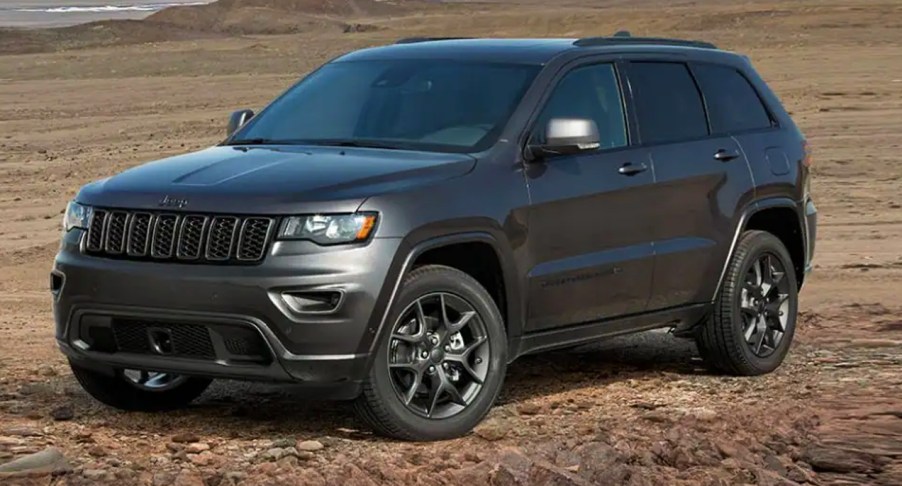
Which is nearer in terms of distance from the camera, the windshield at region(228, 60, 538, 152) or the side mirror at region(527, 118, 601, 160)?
the side mirror at region(527, 118, 601, 160)

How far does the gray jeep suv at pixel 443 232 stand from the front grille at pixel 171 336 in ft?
0.03

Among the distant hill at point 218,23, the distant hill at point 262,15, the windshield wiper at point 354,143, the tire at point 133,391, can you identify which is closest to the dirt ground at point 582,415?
the tire at point 133,391

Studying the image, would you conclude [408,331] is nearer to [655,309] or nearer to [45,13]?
[655,309]

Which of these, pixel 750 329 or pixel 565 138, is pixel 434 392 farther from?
pixel 750 329

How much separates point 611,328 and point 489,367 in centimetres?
101

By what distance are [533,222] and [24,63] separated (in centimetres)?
3294

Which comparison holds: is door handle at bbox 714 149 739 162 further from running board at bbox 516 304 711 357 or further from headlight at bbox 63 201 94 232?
headlight at bbox 63 201 94 232

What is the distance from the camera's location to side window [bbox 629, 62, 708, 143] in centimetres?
903

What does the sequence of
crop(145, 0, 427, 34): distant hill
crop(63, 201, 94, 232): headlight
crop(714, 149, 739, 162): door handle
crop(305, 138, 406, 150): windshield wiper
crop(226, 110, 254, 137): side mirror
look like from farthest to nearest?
crop(145, 0, 427, 34): distant hill
crop(714, 149, 739, 162): door handle
crop(226, 110, 254, 137): side mirror
crop(305, 138, 406, 150): windshield wiper
crop(63, 201, 94, 232): headlight

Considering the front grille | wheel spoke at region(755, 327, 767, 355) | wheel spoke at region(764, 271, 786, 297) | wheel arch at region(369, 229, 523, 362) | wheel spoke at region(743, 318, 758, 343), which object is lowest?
wheel spoke at region(755, 327, 767, 355)

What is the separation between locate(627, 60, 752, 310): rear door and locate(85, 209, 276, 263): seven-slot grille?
2277 mm

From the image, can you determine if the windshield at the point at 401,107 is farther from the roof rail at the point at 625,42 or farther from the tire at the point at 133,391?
the tire at the point at 133,391

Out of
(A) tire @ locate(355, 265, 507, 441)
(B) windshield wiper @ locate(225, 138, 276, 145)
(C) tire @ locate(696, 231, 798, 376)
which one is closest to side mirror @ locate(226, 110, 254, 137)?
(B) windshield wiper @ locate(225, 138, 276, 145)

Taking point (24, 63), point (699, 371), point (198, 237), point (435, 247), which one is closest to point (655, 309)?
point (699, 371)
